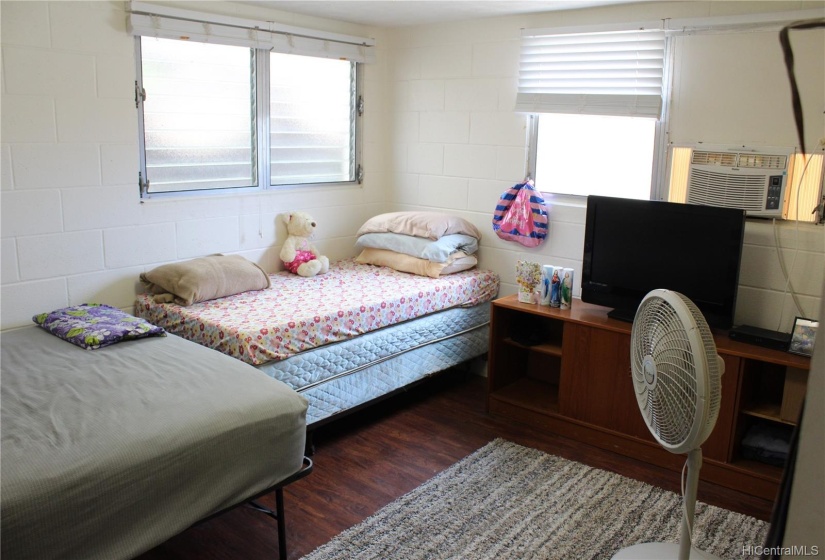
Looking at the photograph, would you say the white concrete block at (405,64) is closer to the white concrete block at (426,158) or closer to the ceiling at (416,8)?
the ceiling at (416,8)

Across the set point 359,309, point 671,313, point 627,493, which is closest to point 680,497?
point 627,493

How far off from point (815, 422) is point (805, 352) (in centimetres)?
272

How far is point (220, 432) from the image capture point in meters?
2.19

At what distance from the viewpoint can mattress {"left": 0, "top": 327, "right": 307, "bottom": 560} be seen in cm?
181

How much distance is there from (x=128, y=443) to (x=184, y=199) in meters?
1.93

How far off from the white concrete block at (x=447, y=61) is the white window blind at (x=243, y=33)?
1.21ft

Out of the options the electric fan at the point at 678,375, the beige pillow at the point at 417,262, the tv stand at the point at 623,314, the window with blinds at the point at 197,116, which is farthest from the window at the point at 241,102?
the electric fan at the point at 678,375

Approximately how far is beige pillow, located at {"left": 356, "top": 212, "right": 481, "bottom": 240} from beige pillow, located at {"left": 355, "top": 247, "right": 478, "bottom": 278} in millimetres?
136

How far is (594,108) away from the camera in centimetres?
376

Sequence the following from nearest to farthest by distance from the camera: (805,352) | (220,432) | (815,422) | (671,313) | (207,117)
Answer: (815,422), (671,313), (220,432), (805,352), (207,117)

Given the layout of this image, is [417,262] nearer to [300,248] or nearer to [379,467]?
[300,248]

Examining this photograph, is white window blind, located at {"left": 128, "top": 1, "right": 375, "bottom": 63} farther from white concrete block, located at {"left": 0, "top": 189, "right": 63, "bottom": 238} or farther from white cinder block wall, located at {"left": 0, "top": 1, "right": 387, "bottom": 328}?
white concrete block, located at {"left": 0, "top": 189, "right": 63, "bottom": 238}

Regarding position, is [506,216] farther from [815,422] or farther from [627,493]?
[815,422]

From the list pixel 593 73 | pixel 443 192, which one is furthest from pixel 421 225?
pixel 593 73
